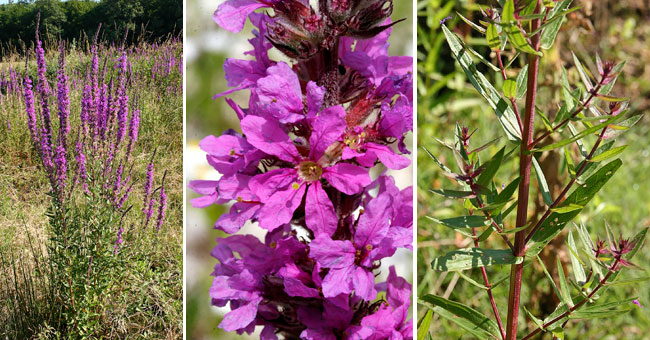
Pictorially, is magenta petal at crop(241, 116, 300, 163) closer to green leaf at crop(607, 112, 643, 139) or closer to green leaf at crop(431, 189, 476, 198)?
green leaf at crop(431, 189, 476, 198)

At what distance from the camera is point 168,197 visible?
2.78 meters

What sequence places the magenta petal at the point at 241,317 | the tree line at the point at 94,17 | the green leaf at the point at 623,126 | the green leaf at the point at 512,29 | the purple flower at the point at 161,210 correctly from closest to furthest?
1. the green leaf at the point at 512,29
2. the green leaf at the point at 623,126
3. the magenta petal at the point at 241,317
4. the purple flower at the point at 161,210
5. the tree line at the point at 94,17

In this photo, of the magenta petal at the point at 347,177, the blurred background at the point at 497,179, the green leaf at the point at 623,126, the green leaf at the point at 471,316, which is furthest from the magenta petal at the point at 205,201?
the blurred background at the point at 497,179

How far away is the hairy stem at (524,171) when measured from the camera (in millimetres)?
800

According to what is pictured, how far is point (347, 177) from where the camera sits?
2.67 feet

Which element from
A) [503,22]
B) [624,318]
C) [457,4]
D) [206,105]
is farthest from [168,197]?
[503,22]

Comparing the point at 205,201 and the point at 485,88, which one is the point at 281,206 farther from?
the point at 485,88

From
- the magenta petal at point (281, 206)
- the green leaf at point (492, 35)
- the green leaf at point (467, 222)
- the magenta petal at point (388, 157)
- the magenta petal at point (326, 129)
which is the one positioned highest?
the green leaf at point (492, 35)

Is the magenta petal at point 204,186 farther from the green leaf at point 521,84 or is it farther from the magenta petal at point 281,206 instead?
the green leaf at point 521,84

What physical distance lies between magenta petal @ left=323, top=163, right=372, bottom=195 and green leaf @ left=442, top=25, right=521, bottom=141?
0.67 feet

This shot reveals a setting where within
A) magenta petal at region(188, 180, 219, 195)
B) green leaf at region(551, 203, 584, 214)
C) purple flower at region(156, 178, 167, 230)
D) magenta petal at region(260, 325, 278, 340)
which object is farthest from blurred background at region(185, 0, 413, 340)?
purple flower at region(156, 178, 167, 230)

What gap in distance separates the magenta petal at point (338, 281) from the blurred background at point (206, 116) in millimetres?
641

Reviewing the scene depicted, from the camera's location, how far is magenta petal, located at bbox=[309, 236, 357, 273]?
799 millimetres

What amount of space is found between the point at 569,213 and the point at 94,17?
253cm
